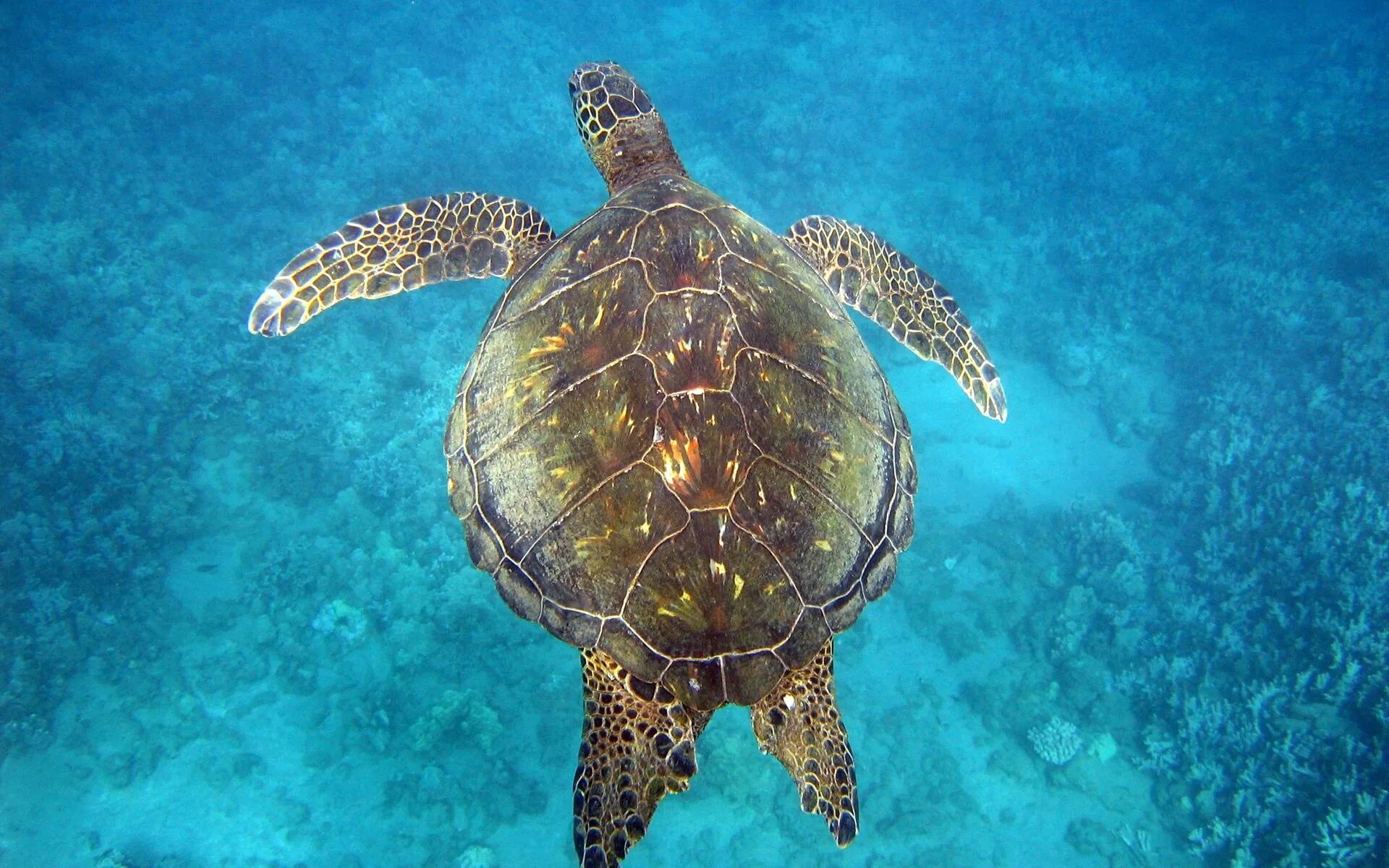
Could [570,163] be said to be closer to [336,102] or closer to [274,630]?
[336,102]

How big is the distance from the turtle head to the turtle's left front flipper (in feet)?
3.73

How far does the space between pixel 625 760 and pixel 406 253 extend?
3.25 metres

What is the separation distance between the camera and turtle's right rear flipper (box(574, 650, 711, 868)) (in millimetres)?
2311

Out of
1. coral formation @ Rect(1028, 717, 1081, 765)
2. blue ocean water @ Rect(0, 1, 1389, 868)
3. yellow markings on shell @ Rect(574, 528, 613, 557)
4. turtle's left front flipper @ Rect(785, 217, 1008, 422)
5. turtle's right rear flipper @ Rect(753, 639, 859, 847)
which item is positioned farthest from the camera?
coral formation @ Rect(1028, 717, 1081, 765)

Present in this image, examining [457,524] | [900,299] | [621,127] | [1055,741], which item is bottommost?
[1055,741]

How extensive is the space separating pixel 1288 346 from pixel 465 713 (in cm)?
1276

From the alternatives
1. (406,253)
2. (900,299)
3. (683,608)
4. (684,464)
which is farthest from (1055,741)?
(406,253)

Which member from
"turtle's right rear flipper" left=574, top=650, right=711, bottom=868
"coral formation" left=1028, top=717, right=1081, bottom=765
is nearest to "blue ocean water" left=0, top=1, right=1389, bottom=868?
"coral formation" left=1028, top=717, right=1081, bottom=765

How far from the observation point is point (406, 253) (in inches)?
157

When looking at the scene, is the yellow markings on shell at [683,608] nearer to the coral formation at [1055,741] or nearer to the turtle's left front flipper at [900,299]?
the turtle's left front flipper at [900,299]

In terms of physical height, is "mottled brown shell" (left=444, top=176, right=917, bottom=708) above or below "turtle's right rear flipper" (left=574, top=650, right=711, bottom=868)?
above

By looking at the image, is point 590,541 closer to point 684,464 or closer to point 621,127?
point 684,464

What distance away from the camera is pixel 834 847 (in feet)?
19.9

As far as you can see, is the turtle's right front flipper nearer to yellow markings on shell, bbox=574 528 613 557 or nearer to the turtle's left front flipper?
the turtle's left front flipper
